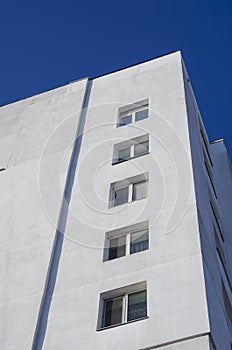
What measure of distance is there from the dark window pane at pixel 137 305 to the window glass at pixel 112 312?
0.30 m

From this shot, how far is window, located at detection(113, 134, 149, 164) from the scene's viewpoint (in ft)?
78.4

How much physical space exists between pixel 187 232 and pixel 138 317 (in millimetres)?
3169

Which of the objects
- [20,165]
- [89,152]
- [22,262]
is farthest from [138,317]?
[20,165]

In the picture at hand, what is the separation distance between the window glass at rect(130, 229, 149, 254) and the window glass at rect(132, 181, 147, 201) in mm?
1938

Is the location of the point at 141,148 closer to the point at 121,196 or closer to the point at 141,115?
the point at 141,115

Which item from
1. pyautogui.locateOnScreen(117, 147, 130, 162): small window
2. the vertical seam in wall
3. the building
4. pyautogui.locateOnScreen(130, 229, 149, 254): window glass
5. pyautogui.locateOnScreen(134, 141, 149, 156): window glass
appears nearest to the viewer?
the building

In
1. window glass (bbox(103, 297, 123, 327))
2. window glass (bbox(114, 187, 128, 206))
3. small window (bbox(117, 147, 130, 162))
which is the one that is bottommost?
window glass (bbox(103, 297, 123, 327))

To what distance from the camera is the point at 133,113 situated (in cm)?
2684

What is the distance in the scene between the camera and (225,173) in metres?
28.7

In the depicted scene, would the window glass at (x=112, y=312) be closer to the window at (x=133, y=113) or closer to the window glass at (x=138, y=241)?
the window glass at (x=138, y=241)

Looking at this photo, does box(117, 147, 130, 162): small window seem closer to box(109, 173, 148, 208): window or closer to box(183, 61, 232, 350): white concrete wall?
box(109, 173, 148, 208): window

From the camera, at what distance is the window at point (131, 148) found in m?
23.9

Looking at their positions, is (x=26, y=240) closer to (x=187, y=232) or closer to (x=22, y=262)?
(x=22, y=262)

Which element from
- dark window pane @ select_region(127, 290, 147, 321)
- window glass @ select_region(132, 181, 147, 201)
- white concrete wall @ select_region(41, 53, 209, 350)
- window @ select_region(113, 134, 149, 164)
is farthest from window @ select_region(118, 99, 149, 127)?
dark window pane @ select_region(127, 290, 147, 321)
